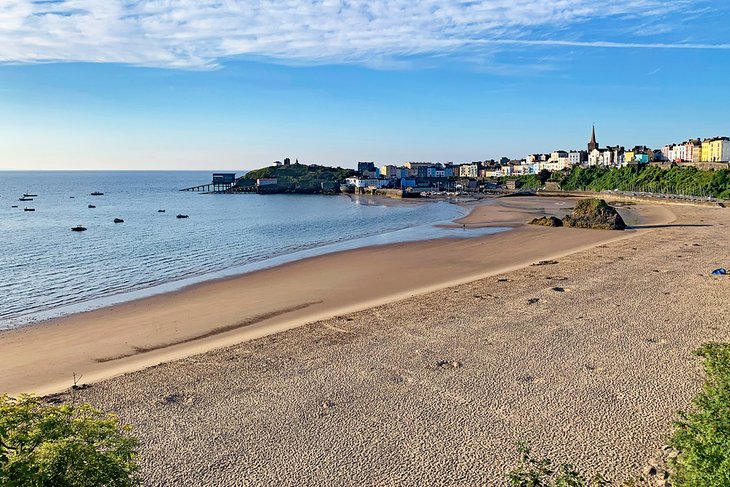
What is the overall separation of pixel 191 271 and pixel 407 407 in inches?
911

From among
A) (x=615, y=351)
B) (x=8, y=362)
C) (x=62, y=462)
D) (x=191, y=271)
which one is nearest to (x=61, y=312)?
(x=8, y=362)

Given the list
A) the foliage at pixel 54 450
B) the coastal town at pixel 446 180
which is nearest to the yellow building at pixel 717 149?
the coastal town at pixel 446 180

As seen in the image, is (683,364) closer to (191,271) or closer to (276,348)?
(276,348)

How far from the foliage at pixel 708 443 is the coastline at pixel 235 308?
42.8ft

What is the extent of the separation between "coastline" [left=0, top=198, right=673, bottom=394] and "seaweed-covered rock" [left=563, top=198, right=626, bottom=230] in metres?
9.41

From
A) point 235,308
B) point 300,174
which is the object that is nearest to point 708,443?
point 235,308

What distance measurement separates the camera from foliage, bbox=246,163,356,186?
161m

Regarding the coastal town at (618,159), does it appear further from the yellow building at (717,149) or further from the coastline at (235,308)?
the coastline at (235,308)

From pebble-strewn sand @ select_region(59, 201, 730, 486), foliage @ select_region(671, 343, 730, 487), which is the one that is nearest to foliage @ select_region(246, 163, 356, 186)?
pebble-strewn sand @ select_region(59, 201, 730, 486)

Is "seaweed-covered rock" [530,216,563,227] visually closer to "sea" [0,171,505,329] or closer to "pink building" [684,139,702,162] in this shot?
"sea" [0,171,505,329]

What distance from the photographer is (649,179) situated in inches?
4434

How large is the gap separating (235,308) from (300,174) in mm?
152006

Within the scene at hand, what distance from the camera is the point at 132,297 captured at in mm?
25344

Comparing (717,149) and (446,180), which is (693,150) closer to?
(717,149)
